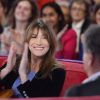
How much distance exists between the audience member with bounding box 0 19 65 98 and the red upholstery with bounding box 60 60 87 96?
384mm

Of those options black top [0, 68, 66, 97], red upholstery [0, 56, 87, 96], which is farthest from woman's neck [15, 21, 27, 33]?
Result: black top [0, 68, 66, 97]

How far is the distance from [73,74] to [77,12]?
6.73 ft

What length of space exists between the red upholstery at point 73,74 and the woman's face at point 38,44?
0.54m

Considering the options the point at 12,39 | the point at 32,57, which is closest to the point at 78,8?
the point at 12,39

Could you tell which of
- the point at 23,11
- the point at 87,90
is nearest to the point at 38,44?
the point at 87,90

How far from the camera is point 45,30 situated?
411 cm

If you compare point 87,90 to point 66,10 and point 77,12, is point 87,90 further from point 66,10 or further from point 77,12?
point 66,10

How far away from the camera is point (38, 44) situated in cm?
405

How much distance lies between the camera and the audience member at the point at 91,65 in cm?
272

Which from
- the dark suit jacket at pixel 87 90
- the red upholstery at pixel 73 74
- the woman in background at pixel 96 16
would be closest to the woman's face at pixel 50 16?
the woman in background at pixel 96 16

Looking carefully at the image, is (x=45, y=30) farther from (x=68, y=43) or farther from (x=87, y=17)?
(x=87, y=17)

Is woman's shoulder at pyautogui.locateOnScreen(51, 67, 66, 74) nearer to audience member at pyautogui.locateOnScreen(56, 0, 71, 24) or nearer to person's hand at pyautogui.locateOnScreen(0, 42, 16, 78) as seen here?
person's hand at pyautogui.locateOnScreen(0, 42, 16, 78)

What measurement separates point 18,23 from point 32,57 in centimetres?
202

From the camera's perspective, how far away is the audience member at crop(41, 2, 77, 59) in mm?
5906
